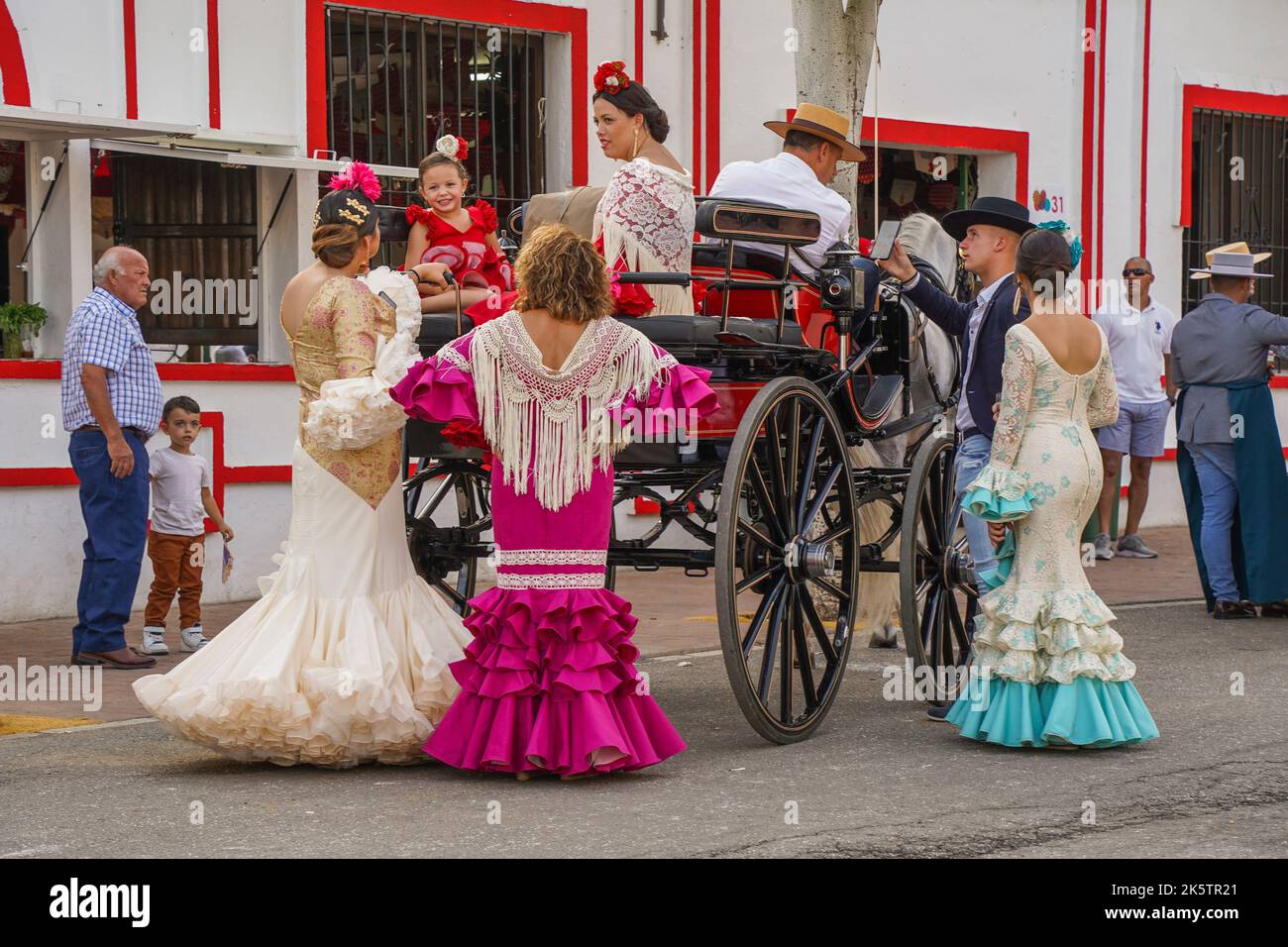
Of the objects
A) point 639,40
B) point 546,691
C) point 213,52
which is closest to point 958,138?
point 639,40

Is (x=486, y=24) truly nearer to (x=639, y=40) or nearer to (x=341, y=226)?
(x=639, y=40)

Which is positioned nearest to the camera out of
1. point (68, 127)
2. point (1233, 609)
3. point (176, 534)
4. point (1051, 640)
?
point (1051, 640)

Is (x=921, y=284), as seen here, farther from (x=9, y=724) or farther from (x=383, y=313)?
(x=9, y=724)

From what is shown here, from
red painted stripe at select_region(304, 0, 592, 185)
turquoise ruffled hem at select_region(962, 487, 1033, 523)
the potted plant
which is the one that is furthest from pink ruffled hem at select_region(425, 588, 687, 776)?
red painted stripe at select_region(304, 0, 592, 185)

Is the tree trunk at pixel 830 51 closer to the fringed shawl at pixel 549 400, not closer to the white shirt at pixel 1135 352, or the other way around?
the white shirt at pixel 1135 352

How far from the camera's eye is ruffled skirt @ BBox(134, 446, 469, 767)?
599 cm

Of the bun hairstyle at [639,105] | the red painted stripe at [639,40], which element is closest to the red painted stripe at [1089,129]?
the red painted stripe at [639,40]

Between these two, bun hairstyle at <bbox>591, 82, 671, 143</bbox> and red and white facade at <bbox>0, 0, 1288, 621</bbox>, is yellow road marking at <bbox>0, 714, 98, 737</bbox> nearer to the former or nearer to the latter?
red and white facade at <bbox>0, 0, 1288, 621</bbox>

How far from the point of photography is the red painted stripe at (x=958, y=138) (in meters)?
14.3

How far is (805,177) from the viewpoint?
7.64 m

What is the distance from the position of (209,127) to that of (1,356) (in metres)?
1.77

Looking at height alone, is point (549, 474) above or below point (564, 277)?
below

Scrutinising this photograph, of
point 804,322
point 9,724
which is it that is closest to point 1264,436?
point 804,322

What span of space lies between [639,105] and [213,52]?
14.8 feet
